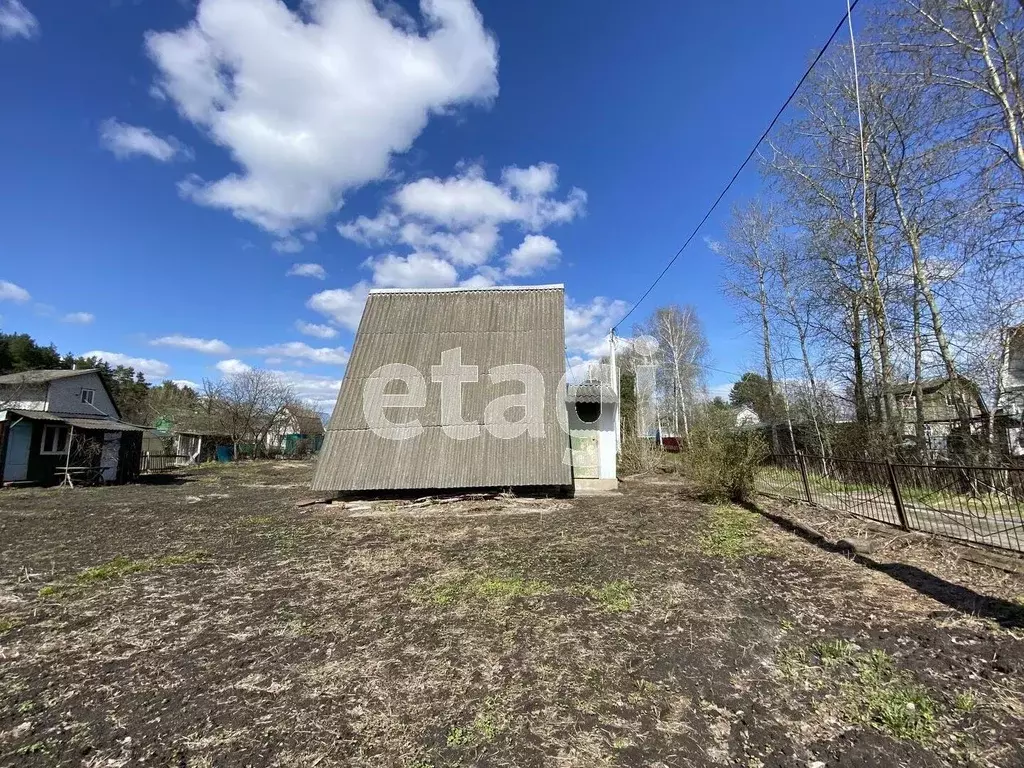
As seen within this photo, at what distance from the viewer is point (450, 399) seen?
1205 cm

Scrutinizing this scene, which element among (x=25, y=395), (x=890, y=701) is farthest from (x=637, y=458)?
(x=25, y=395)

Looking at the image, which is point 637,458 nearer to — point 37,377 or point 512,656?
point 512,656

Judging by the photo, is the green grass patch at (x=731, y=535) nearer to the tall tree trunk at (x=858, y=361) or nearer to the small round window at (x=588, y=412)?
the small round window at (x=588, y=412)

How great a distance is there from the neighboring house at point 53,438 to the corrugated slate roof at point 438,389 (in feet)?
39.7

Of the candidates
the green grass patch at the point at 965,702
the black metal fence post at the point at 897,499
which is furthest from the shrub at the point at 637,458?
the green grass patch at the point at 965,702

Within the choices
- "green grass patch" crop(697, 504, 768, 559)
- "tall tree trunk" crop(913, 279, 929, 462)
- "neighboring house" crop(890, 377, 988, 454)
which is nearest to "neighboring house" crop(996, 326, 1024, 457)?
"neighboring house" crop(890, 377, 988, 454)

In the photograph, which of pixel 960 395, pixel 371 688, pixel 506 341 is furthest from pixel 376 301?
pixel 960 395

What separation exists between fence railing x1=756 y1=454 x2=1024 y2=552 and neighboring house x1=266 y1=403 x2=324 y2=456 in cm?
3381

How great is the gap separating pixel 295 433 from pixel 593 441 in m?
36.8

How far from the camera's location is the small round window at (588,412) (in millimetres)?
13547

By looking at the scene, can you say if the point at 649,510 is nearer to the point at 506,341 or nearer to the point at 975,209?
the point at 506,341

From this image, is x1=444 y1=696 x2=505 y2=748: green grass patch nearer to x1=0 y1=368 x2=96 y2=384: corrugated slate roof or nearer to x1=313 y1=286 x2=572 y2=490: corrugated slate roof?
x1=313 y1=286 x2=572 y2=490: corrugated slate roof

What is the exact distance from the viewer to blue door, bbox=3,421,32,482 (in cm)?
1597

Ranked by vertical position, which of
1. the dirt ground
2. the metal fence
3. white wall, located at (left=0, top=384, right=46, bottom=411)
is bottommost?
the dirt ground
